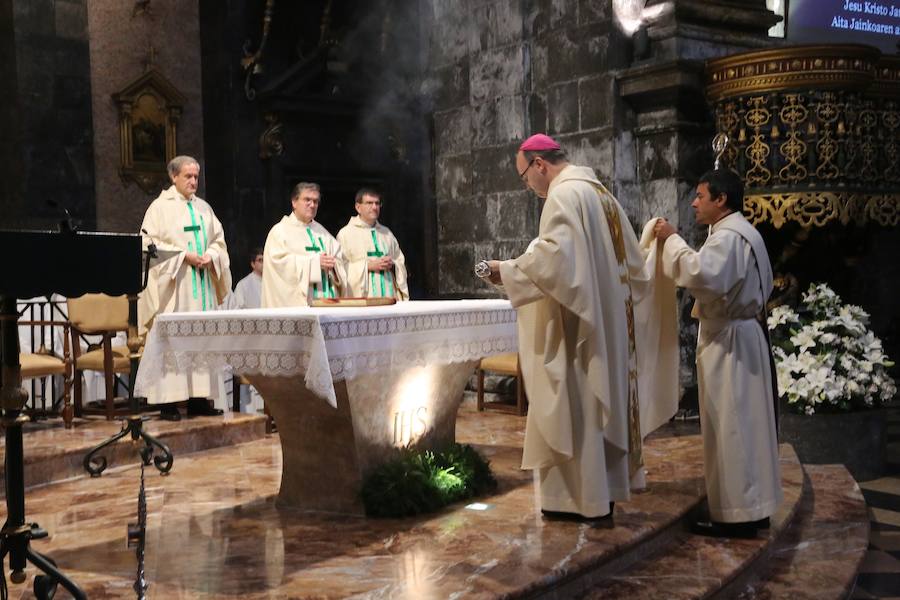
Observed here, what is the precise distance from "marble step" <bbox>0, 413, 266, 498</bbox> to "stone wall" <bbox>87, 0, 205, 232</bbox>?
3965mm

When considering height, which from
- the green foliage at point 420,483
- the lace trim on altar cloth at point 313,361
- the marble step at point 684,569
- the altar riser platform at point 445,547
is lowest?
the marble step at point 684,569

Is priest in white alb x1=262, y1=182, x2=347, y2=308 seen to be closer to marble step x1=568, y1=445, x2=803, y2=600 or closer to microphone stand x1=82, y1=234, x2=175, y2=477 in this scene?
microphone stand x1=82, y1=234, x2=175, y2=477

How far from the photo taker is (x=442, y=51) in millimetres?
9312

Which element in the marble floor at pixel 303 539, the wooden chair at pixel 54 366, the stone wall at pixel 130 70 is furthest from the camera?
the stone wall at pixel 130 70

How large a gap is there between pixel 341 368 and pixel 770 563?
2.10 m

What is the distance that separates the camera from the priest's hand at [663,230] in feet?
14.9

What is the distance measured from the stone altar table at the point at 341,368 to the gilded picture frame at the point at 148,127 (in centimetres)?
602

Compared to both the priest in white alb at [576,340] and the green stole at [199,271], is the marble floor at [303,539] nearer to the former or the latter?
the priest in white alb at [576,340]

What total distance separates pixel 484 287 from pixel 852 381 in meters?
3.49

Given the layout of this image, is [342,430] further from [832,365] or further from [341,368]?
[832,365]

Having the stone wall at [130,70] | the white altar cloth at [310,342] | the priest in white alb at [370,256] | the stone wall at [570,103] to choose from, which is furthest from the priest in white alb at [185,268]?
the stone wall at [130,70]

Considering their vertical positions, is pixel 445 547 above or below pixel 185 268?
below

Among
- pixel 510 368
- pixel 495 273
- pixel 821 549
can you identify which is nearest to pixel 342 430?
pixel 495 273

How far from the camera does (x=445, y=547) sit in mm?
4133
